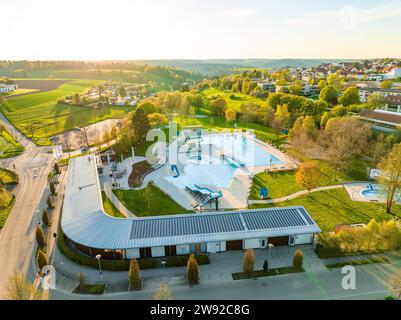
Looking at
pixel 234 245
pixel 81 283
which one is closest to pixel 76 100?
pixel 81 283


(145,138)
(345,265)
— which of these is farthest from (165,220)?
(145,138)

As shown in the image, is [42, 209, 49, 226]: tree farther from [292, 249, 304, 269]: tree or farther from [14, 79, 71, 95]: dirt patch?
[14, 79, 71, 95]: dirt patch

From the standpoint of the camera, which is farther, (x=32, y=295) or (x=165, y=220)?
(x=165, y=220)

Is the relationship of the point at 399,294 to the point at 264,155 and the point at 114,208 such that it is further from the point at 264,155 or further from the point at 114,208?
the point at 264,155

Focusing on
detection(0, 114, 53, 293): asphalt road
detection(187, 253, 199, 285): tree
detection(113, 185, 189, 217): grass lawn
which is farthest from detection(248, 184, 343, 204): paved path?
detection(0, 114, 53, 293): asphalt road

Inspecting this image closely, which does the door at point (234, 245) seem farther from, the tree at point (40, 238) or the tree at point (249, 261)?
the tree at point (40, 238)

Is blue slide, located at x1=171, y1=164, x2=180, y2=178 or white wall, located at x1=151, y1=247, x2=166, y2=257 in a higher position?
blue slide, located at x1=171, y1=164, x2=180, y2=178

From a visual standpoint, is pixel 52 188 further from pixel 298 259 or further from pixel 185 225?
pixel 298 259
